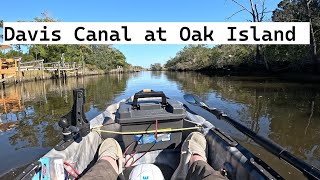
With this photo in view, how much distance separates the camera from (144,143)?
11.0ft

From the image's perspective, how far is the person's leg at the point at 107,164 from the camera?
7.61ft

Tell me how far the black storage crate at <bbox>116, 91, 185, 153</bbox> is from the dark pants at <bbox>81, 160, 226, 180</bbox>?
591 mm

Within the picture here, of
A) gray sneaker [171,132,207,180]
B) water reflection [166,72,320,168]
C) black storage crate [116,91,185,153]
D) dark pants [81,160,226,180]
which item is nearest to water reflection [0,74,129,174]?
black storage crate [116,91,185,153]

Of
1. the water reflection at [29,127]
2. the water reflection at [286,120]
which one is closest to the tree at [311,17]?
the water reflection at [286,120]

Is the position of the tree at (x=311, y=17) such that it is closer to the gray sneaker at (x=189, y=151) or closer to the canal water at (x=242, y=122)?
the canal water at (x=242, y=122)

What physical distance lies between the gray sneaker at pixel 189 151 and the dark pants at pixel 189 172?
0.14m

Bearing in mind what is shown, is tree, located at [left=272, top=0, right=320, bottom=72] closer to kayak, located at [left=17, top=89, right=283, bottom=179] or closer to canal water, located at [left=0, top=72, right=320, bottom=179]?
canal water, located at [left=0, top=72, right=320, bottom=179]

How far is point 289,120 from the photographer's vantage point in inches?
246

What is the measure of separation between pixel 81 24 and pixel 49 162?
26.2ft

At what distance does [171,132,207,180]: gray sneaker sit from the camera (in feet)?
9.09

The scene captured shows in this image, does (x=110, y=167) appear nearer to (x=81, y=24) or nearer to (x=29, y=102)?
(x=81, y=24)

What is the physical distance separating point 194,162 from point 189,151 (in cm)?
19

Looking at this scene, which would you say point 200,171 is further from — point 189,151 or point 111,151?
point 111,151

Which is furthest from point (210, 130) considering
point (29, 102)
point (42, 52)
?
point (42, 52)
